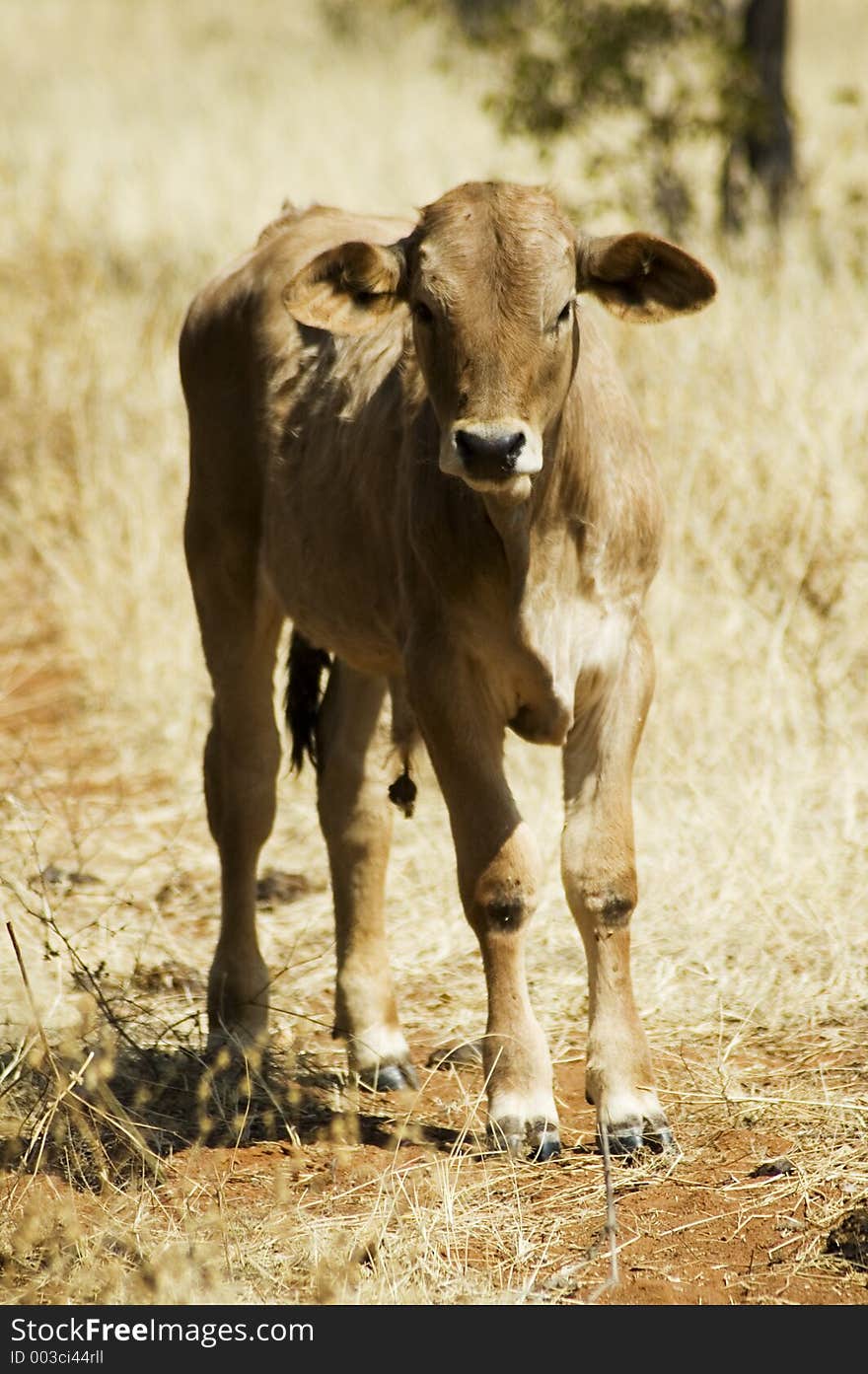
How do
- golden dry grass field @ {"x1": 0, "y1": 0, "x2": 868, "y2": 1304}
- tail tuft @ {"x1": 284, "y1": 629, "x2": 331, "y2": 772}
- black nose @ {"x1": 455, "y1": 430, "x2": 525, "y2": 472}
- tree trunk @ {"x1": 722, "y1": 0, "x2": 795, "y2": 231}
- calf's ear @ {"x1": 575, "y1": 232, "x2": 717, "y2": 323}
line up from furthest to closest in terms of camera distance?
tree trunk @ {"x1": 722, "y1": 0, "x2": 795, "y2": 231} < tail tuft @ {"x1": 284, "y1": 629, "x2": 331, "y2": 772} < calf's ear @ {"x1": 575, "y1": 232, "x2": 717, "y2": 323} < golden dry grass field @ {"x1": 0, "y1": 0, "x2": 868, "y2": 1304} < black nose @ {"x1": 455, "y1": 430, "x2": 525, "y2": 472}

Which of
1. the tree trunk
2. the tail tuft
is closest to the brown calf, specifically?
the tail tuft

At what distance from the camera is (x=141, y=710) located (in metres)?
8.66

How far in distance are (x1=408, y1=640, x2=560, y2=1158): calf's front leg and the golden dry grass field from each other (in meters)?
0.12

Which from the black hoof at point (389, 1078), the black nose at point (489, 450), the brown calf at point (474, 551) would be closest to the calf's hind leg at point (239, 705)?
the brown calf at point (474, 551)

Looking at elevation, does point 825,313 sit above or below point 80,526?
above

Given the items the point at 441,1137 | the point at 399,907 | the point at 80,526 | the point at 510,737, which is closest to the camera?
the point at 441,1137

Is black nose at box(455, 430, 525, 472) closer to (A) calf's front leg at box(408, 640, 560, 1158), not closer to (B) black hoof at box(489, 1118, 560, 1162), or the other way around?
(A) calf's front leg at box(408, 640, 560, 1158)

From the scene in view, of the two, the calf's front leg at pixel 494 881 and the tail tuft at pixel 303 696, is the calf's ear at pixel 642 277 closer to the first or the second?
the calf's front leg at pixel 494 881

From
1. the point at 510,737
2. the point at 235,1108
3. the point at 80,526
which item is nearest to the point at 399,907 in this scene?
the point at 510,737

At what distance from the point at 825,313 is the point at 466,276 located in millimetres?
5188

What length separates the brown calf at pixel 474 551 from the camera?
4105mm

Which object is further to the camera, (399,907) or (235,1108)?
(399,907)

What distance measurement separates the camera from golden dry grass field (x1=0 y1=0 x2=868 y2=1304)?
3992mm

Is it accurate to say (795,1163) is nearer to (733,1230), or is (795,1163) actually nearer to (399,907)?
(733,1230)
